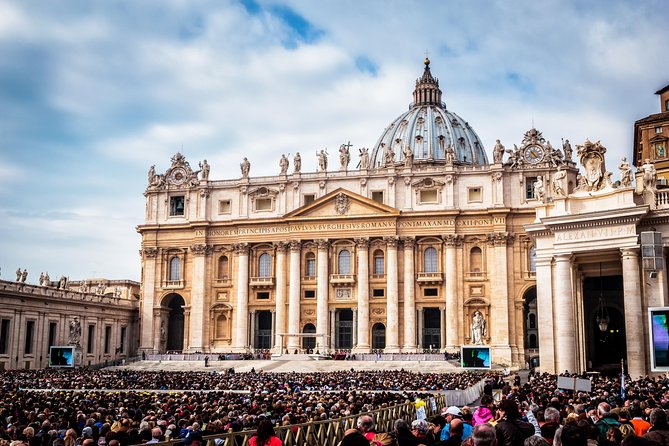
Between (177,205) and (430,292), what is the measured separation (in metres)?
31.2

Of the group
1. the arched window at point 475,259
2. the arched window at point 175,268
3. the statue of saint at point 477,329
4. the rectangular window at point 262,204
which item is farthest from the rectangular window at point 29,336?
the arched window at point 475,259

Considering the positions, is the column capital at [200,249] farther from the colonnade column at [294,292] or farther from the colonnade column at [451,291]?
the colonnade column at [451,291]

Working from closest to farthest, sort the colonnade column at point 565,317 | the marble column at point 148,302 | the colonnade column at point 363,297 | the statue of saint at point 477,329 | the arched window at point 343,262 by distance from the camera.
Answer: the colonnade column at point 565,317 → the statue of saint at point 477,329 → the colonnade column at point 363,297 → the arched window at point 343,262 → the marble column at point 148,302

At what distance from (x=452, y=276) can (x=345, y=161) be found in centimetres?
1748

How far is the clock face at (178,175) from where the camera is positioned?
86.8m

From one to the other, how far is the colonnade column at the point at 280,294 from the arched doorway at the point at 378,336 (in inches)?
377

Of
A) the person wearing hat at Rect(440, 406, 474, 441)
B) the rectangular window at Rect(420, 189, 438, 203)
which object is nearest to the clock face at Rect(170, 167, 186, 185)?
the rectangular window at Rect(420, 189, 438, 203)

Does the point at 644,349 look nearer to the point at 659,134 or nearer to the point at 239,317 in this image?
the point at 659,134

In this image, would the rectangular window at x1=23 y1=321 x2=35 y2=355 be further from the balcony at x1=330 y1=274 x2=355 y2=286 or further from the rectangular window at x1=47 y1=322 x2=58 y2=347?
the balcony at x1=330 y1=274 x2=355 y2=286

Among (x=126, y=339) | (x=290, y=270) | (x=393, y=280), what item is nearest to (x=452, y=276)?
(x=393, y=280)

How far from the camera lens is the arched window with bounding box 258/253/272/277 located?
82312 millimetres

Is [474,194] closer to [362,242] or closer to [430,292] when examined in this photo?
[430,292]

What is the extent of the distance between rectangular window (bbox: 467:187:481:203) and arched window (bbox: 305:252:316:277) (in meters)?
17.6

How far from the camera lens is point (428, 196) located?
257 feet
